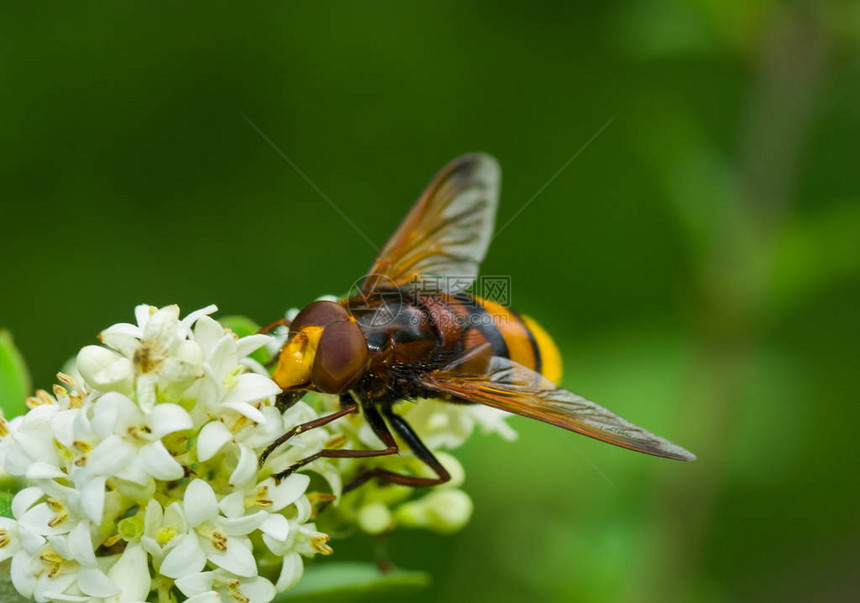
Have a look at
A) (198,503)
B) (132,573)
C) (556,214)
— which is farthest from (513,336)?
(556,214)

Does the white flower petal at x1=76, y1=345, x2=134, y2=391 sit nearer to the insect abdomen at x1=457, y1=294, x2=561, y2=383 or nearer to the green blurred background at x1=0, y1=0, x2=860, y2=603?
the insect abdomen at x1=457, y1=294, x2=561, y2=383

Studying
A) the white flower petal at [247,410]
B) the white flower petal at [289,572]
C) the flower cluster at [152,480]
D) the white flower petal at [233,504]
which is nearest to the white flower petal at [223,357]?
the flower cluster at [152,480]

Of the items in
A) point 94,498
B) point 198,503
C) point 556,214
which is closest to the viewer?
point 94,498

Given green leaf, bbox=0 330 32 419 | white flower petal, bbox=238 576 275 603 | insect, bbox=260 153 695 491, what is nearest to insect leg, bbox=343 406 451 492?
insect, bbox=260 153 695 491

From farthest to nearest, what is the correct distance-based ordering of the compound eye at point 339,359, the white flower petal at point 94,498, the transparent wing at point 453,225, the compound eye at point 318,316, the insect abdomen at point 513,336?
the transparent wing at point 453,225 < the insect abdomen at point 513,336 < the compound eye at point 318,316 < the compound eye at point 339,359 < the white flower petal at point 94,498

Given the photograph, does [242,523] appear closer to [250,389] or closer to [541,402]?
[250,389]

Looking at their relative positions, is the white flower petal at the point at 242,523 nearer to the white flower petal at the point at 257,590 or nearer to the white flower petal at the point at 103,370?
the white flower petal at the point at 257,590

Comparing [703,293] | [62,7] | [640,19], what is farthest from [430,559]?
[62,7]
